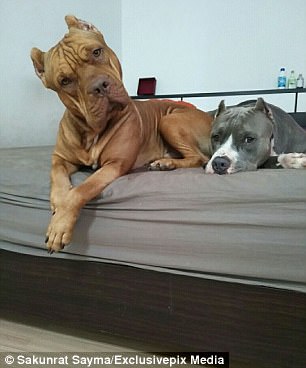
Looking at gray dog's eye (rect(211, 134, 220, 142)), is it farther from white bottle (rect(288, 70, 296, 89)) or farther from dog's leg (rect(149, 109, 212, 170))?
white bottle (rect(288, 70, 296, 89))

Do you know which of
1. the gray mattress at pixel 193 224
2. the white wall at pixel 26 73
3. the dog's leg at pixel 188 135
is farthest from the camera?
the white wall at pixel 26 73

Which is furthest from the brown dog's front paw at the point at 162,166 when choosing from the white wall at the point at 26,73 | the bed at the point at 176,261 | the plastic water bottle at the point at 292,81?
the plastic water bottle at the point at 292,81

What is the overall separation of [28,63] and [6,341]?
5.37 feet

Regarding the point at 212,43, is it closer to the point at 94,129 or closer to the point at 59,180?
the point at 94,129

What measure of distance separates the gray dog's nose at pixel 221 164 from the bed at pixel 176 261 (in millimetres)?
98

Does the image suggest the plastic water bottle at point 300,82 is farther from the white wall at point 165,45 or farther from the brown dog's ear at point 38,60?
the brown dog's ear at point 38,60

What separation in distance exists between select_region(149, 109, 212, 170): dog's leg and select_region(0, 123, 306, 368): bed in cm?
30

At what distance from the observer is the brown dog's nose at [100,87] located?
1075mm

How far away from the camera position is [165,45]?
3.51 meters

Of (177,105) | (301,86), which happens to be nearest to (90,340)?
(177,105)

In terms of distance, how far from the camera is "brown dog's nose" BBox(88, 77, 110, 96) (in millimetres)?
1075

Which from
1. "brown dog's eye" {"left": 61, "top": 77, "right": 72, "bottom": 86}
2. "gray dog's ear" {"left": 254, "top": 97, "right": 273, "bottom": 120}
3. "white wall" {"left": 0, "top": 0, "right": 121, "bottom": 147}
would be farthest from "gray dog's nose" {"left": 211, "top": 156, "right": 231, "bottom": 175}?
"white wall" {"left": 0, "top": 0, "right": 121, "bottom": 147}

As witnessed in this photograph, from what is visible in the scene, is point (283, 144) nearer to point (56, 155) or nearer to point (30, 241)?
point (56, 155)

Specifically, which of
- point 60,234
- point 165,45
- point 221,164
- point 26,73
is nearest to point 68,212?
point 60,234
